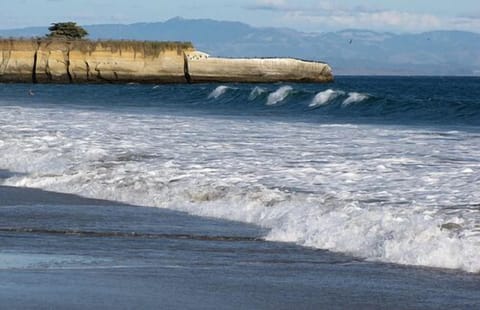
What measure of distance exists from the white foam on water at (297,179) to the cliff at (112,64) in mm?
57653

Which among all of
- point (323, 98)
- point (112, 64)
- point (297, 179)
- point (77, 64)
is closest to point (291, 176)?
point (297, 179)

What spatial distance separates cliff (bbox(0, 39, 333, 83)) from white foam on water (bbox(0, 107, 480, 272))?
189 ft

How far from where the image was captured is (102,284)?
809 cm

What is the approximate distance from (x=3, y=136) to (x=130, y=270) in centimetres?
1412

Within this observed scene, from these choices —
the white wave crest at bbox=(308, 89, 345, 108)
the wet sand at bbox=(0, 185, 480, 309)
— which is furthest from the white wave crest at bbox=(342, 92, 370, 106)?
the wet sand at bbox=(0, 185, 480, 309)

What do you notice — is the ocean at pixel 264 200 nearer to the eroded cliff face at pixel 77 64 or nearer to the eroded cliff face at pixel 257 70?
the eroded cliff face at pixel 77 64

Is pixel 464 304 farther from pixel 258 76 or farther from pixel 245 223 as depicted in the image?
pixel 258 76

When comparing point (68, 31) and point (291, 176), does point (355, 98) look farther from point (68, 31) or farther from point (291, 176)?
point (68, 31)

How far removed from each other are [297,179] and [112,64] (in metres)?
68.7

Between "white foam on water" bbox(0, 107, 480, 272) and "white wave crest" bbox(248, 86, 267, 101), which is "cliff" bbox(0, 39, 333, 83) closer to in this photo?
"white wave crest" bbox(248, 86, 267, 101)

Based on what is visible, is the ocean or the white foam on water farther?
the white foam on water

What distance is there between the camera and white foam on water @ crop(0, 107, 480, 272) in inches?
393

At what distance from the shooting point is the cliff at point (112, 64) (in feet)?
266

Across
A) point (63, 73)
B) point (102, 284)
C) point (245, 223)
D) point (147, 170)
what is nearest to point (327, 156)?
point (147, 170)
